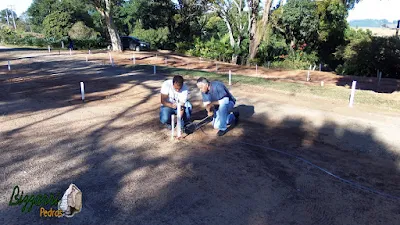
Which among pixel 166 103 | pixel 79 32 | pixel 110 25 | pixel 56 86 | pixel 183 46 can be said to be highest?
pixel 110 25

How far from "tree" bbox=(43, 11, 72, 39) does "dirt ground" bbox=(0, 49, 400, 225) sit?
103 feet

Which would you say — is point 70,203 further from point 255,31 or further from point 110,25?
point 110,25

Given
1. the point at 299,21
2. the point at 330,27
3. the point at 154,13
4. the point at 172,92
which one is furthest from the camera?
the point at 154,13

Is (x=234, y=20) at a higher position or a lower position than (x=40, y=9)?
lower

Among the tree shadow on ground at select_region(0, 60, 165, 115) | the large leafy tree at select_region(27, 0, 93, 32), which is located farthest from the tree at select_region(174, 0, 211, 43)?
the tree shadow on ground at select_region(0, 60, 165, 115)

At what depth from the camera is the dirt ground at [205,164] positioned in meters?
3.78

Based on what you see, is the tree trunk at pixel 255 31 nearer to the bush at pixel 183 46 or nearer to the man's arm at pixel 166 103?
the bush at pixel 183 46

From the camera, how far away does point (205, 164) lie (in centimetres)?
505

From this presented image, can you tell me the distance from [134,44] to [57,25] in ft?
37.3

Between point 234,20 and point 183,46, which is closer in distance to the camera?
point 234,20

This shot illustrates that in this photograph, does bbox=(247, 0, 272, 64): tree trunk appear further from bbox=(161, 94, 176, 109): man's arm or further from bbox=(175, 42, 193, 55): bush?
bbox=(161, 94, 176, 109): man's arm

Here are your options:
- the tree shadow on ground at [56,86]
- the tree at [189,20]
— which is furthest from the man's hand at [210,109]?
the tree at [189,20]

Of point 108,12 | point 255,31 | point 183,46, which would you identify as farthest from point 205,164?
point 183,46

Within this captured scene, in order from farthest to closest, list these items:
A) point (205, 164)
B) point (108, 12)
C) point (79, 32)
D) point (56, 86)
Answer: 1. point (79, 32)
2. point (108, 12)
3. point (56, 86)
4. point (205, 164)
